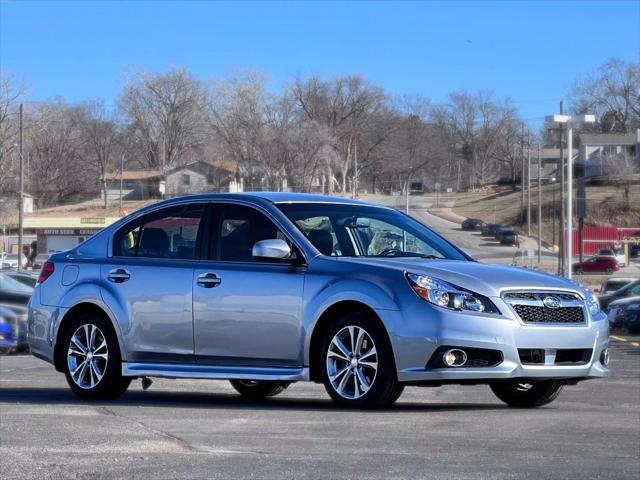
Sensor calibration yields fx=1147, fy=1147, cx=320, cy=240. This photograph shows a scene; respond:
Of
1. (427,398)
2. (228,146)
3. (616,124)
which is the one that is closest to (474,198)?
(616,124)

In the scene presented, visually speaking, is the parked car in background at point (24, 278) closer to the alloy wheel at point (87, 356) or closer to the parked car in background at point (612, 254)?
the alloy wheel at point (87, 356)

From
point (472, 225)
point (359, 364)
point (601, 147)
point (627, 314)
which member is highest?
point (601, 147)

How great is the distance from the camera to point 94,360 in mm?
9312

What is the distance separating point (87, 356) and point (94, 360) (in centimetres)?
8

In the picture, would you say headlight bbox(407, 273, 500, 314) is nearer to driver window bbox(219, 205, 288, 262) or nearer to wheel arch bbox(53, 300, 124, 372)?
driver window bbox(219, 205, 288, 262)

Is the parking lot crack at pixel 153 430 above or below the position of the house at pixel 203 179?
below

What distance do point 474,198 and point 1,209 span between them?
4239 centimetres

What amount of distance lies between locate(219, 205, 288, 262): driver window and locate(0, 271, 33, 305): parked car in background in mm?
12437

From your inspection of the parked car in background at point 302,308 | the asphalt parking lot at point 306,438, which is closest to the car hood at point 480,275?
the parked car in background at point 302,308

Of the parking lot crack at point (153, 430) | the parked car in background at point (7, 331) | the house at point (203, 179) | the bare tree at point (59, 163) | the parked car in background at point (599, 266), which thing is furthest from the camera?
the bare tree at point (59, 163)

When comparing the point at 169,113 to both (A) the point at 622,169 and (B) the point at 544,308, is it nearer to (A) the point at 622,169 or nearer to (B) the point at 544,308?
(A) the point at 622,169

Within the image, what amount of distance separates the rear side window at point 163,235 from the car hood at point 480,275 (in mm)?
1482

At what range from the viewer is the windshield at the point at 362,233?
28.7ft

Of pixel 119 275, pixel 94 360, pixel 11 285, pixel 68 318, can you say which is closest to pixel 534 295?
pixel 119 275
